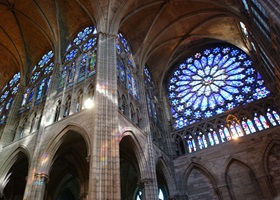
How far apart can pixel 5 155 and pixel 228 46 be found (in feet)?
52.1

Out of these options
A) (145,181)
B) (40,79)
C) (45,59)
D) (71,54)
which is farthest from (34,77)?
(145,181)

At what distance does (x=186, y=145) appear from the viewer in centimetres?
1455

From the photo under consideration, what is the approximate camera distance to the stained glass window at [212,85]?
14.8 m

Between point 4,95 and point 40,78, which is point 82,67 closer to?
point 40,78

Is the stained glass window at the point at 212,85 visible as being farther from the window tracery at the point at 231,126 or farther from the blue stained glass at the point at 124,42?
the blue stained glass at the point at 124,42

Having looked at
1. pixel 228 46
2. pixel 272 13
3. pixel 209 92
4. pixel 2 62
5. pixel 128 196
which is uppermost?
pixel 2 62

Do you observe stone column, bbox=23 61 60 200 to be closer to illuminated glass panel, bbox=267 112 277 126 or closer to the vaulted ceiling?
the vaulted ceiling

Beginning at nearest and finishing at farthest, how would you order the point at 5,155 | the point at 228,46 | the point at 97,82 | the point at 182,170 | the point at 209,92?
1. the point at 97,82
2. the point at 5,155
3. the point at 182,170
4. the point at 209,92
5. the point at 228,46

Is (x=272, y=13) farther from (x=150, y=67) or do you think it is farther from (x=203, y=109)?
(x=150, y=67)

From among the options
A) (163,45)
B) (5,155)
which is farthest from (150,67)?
(5,155)

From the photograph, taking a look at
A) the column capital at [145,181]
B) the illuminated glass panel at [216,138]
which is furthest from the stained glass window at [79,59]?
the illuminated glass panel at [216,138]

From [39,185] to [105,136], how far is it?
3.35m

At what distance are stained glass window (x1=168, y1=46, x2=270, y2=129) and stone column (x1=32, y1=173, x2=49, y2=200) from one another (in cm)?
903

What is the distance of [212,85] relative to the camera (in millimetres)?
16328
